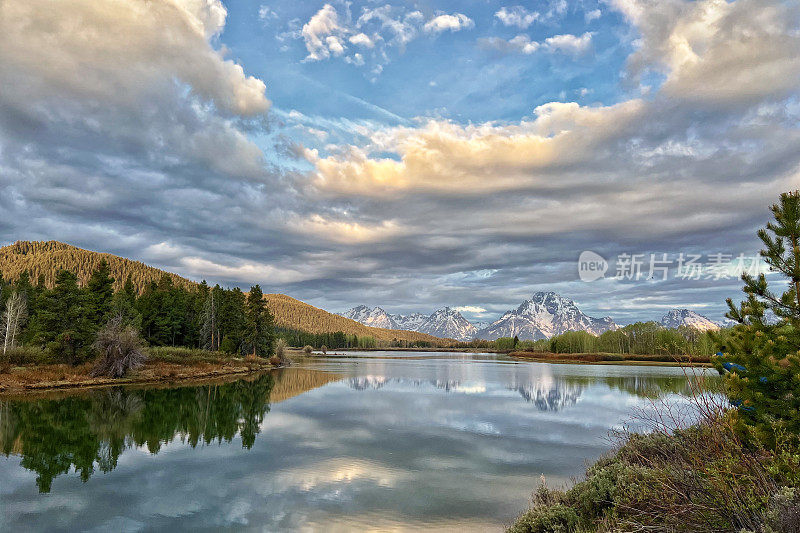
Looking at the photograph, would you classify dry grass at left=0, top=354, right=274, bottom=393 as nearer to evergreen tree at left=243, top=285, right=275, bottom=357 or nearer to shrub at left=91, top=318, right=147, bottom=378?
shrub at left=91, top=318, right=147, bottom=378

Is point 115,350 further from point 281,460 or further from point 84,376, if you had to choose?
point 281,460

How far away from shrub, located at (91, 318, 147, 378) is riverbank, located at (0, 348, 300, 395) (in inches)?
46.8

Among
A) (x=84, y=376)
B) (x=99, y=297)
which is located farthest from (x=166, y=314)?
(x=84, y=376)

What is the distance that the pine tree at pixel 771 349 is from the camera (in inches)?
363

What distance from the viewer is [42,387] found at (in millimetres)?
42406

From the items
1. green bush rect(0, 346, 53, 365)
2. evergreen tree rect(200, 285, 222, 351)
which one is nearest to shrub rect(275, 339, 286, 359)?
evergreen tree rect(200, 285, 222, 351)

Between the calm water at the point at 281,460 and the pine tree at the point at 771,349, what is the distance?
23.9 ft

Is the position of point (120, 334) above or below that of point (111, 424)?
above

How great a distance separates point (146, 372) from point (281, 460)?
4509 cm

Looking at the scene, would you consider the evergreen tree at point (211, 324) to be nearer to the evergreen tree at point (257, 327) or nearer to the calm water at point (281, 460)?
the evergreen tree at point (257, 327)

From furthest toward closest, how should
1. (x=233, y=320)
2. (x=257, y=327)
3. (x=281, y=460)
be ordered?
(x=257, y=327), (x=233, y=320), (x=281, y=460)

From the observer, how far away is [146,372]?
5488cm

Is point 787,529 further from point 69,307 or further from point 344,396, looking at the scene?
point 69,307

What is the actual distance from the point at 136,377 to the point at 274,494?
47.1m
